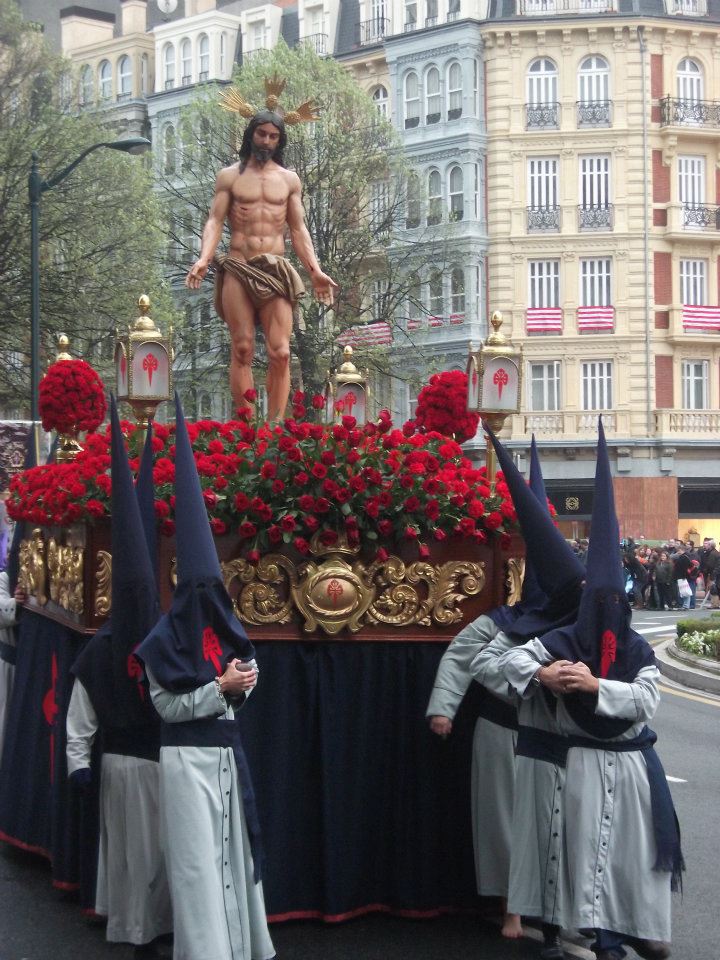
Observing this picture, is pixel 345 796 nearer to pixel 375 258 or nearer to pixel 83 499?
pixel 83 499

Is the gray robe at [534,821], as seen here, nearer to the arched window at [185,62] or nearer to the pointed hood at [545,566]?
the pointed hood at [545,566]

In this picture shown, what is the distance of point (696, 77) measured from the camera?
48.7m

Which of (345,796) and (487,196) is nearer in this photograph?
(345,796)

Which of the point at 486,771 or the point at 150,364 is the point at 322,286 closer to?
the point at 150,364

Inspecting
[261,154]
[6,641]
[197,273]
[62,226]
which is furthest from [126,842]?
[62,226]

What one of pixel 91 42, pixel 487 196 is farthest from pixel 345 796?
pixel 91 42

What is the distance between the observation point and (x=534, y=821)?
739 cm

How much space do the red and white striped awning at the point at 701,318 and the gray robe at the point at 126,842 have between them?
41756mm

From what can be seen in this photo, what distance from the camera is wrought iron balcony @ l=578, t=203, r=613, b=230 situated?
1897 inches

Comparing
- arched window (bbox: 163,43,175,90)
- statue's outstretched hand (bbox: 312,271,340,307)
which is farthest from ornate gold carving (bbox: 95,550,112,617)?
arched window (bbox: 163,43,175,90)

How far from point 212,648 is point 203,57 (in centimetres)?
4908

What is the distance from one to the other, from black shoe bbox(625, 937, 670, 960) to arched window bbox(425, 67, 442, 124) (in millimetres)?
43470

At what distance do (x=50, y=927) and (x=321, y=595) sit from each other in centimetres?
203

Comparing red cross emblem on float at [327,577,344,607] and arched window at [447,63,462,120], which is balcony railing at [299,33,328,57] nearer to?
arched window at [447,63,462,120]
